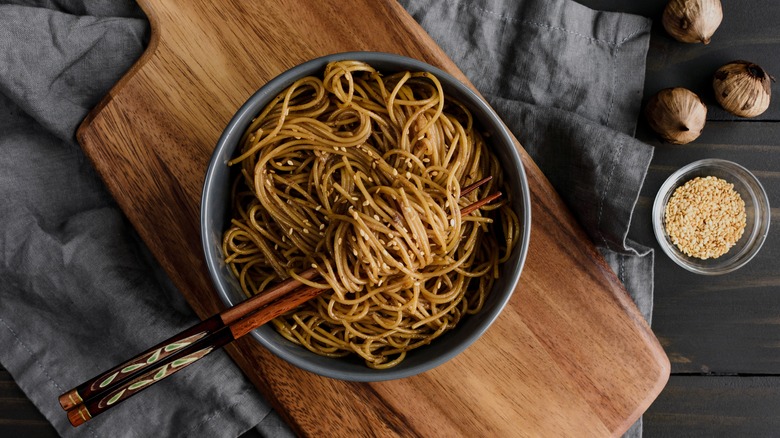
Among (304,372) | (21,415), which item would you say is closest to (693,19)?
(304,372)

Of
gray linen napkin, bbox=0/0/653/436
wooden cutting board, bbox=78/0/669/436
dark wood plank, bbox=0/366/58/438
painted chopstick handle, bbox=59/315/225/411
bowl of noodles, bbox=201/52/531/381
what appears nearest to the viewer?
painted chopstick handle, bbox=59/315/225/411

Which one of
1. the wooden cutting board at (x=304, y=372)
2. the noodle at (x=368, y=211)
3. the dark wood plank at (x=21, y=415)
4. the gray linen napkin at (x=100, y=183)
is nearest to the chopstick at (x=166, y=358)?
the noodle at (x=368, y=211)

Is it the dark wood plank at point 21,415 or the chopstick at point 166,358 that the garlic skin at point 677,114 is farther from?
the dark wood plank at point 21,415

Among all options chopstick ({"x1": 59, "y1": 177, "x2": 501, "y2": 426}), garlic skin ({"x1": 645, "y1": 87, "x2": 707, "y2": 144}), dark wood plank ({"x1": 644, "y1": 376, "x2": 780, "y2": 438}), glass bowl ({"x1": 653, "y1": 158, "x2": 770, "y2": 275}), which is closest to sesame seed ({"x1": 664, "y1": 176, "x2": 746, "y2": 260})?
glass bowl ({"x1": 653, "y1": 158, "x2": 770, "y2": 275})

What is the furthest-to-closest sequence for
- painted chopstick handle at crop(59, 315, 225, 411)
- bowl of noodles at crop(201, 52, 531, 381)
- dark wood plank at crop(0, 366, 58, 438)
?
dark wood plank at crop(0, 366, 58, 438) < bowl of noodles at crop(201, 52, 531, 381) < painted chopstick handle at crop(59, 315, 225, 411)

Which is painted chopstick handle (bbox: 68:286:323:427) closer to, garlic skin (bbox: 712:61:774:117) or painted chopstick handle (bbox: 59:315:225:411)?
painted chopstick handle (bbox: 59:315:225:411)

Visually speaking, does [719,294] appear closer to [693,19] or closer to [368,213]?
[693,19]
